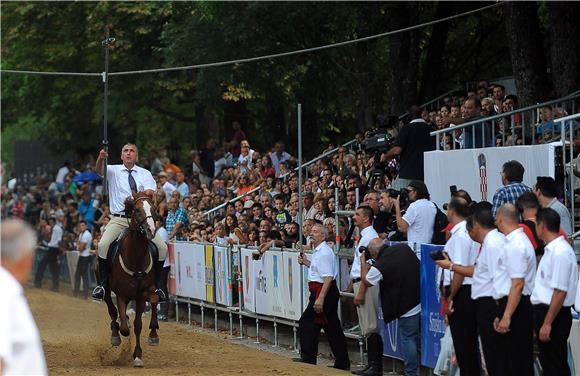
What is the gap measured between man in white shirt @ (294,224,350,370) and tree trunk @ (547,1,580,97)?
718 cm

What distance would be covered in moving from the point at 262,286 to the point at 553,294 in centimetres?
973

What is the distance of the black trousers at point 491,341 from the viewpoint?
38.3 feet

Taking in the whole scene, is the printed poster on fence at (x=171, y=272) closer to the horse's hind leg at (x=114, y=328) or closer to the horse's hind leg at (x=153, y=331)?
the horse's hind leg at (x=153, y=331)

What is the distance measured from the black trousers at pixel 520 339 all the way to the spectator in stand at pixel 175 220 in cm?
1622

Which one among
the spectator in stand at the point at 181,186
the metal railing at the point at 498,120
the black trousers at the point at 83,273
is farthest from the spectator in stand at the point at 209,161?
the metal railing at the point at 498,120

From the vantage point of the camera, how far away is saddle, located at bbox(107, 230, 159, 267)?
18000mm

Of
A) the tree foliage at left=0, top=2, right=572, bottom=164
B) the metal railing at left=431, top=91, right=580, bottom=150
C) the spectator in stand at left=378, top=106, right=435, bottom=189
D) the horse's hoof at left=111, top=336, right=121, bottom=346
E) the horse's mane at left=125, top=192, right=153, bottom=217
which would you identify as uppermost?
the tree foliage at left=0, top=2, right=572, bottom=164

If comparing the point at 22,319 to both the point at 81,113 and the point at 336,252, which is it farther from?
the point at 81,113

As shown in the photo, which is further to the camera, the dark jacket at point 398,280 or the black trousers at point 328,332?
the black trousers at point 328,332

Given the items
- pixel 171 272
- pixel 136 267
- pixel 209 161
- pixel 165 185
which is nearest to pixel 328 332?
pixel 136 267

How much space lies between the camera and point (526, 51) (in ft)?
76.4

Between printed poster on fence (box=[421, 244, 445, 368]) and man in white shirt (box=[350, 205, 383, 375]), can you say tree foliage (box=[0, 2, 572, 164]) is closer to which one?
man in white shirt (box=[350, 205, 383, 375])

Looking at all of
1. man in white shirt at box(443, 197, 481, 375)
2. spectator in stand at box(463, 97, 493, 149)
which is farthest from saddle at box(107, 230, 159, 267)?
man in white shirt at box(443, 197, 481, 375)

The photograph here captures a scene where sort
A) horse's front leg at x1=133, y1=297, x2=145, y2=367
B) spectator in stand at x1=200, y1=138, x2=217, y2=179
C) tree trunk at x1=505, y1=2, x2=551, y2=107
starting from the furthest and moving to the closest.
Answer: spectator in stand at x1=200, y1=138, x2=217, y2=179 → tree trunk at x1=505, y1=2, x2=551, y2=107 → horse's front leg at x1=133, y1=297, x2=145, y2=367
